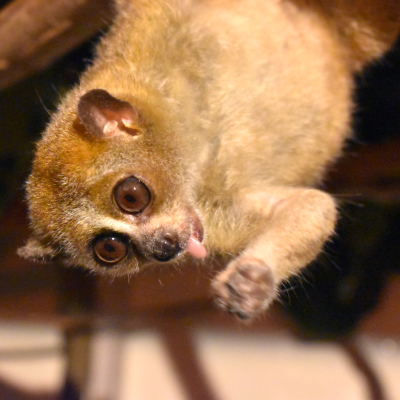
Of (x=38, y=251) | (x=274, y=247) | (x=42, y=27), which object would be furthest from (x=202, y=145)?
(x=42, y=27)

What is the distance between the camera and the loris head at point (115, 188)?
138 cm

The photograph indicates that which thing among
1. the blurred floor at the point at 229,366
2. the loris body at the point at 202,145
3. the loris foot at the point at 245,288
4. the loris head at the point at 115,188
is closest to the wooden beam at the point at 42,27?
the loris body at the point at 202,145

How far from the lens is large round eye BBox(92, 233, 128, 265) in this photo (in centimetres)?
145

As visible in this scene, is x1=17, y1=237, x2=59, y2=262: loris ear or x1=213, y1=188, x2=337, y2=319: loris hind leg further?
x1=17, y1=237, x2=59, y2=262: loris ear

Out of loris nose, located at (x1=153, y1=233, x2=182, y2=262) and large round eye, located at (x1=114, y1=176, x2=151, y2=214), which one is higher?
large round eye, located at (x1=114, y1=176, x2=151, y2=214)

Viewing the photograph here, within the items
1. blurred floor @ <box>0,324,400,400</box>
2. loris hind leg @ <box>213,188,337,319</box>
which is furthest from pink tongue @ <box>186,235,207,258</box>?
blurred floor @ <box>0,324,400,400</box>

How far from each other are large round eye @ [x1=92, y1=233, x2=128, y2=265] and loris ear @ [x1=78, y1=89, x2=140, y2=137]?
37cm

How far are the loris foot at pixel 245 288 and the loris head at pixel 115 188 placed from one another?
0.79ft

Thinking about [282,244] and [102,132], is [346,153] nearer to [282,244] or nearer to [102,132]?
[282,244]

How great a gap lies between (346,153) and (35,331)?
8.87 feet

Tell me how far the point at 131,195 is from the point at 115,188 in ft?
0.20

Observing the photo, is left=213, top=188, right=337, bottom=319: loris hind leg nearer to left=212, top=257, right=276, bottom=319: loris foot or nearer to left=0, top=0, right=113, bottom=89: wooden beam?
left=212, top=257, right=276, bottom=319: loris foot

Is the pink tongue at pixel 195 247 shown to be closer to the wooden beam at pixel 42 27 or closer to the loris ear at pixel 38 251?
the loris ear at pixel 38 251

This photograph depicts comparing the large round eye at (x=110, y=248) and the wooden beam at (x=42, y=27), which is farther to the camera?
the wooden beam at (x=42, y=27)
